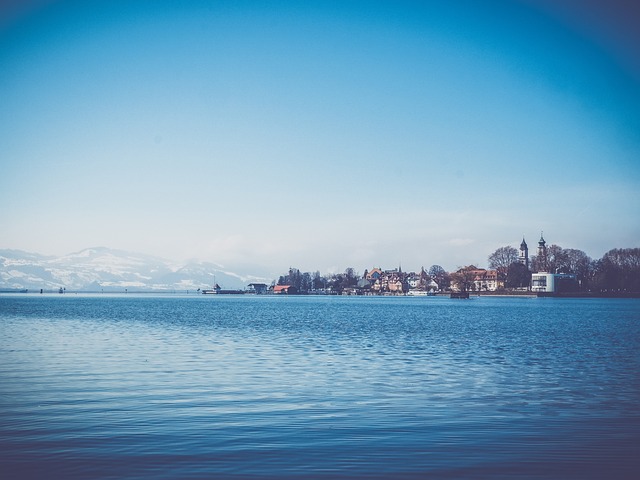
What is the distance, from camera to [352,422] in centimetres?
1362

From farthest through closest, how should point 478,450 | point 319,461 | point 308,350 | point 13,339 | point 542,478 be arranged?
point 13,339
point 308,350
point 478,450
point 319,461
point 542,478

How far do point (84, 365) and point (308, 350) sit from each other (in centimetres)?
1051

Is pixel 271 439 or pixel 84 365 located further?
pixel 84 365

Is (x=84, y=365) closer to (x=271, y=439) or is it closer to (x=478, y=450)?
(x=271, y=439)

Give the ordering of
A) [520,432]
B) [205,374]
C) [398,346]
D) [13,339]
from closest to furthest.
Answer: [520,432] → [205,374] → [398,346] → [13,339]

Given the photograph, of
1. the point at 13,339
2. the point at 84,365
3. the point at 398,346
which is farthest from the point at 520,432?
the point at 13,339

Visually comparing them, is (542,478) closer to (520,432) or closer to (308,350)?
(520,432)

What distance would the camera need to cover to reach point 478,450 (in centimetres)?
1141

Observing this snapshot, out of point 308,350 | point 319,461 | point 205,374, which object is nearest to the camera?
point 319,461

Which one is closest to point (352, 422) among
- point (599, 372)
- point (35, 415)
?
point (35, 415)

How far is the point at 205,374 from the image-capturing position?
69.0ft

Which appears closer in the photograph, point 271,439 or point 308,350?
point 271,439

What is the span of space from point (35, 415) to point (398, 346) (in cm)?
2107

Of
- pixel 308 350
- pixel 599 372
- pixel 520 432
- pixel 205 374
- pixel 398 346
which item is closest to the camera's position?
pixel 520 432
